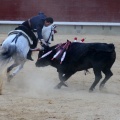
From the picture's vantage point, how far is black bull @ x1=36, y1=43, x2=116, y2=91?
27.5ft

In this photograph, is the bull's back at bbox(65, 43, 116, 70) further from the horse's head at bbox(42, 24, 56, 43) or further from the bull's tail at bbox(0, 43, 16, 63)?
the bull's tail at bbox(0, 43, 16, 63)

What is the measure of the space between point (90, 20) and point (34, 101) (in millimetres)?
11421

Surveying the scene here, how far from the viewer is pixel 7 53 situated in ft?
27.3

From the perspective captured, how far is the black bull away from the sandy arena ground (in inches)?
9.5

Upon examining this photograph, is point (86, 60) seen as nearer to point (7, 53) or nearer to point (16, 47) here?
point (16, 47)

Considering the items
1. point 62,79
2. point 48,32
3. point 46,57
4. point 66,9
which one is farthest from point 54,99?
point 66,9

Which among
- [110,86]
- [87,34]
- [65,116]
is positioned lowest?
[87,34]

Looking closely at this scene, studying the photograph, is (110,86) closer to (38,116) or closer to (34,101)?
(34,101)

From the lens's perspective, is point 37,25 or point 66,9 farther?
point 66,9

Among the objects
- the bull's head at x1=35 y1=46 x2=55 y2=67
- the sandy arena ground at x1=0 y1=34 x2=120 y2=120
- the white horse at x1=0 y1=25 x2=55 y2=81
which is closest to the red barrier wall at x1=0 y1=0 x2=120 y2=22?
the sandy arena ground at x1=0 y1=34 x2=120 y2=120

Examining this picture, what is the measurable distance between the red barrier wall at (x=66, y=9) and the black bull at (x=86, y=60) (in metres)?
9.60

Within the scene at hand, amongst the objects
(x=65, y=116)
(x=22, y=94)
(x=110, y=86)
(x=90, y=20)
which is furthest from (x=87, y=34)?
(x=65, y=116)

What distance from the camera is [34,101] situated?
7266mm

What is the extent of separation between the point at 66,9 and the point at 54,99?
440 inches
